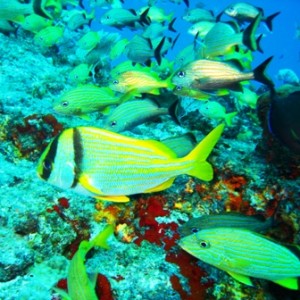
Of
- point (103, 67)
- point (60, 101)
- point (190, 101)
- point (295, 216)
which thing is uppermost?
point (60, 101)

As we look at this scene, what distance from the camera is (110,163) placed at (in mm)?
2053

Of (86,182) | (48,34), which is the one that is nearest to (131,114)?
(86,182)

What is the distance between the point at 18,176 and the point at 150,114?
1.74 m

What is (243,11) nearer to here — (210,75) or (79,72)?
(79,72)

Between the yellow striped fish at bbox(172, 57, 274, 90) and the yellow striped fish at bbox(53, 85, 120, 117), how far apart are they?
2.88 feet

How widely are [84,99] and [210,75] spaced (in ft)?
5.05

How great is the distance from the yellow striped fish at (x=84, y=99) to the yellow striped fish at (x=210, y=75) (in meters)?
0.88

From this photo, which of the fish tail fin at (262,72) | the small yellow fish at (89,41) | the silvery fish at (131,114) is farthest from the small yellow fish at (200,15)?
the silvery fish at (131,114)

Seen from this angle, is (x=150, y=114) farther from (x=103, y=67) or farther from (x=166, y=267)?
(x=103, y=67)

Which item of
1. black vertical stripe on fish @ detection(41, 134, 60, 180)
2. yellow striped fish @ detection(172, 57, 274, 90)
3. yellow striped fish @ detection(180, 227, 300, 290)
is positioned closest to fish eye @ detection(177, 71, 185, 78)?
yellow striped fish @ detection(172, 57, 274, 90)

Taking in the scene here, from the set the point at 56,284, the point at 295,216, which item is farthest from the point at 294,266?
the point at 56,284

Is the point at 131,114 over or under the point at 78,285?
over

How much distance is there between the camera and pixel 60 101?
3988 mm

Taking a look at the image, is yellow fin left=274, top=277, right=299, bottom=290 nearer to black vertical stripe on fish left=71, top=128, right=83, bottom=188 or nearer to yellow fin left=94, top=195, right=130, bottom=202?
yellow fin left=94, top=195, right=130, bottom=202
